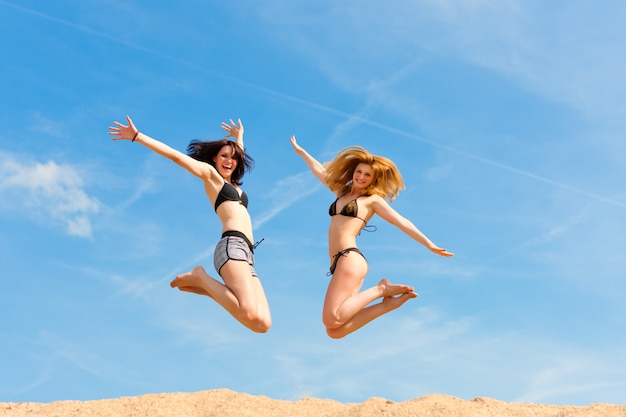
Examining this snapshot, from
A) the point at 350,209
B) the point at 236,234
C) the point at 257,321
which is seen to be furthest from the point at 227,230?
the point at 350,209

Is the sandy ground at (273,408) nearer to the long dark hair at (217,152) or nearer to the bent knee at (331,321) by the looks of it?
the bent knee at (331,321)

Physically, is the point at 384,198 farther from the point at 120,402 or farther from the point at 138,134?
the point at 120,402

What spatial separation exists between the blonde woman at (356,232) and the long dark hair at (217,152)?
131 cm

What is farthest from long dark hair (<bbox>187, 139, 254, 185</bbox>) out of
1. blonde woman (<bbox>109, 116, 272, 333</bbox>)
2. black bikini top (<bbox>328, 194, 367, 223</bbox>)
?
black bikini top (<bbox>328, 194, 367, 223</bbox>)

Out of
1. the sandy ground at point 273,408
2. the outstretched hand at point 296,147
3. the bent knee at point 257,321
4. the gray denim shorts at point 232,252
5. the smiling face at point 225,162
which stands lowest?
the sandy ground at point 273,408

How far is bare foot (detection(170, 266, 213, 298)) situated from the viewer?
1014cm

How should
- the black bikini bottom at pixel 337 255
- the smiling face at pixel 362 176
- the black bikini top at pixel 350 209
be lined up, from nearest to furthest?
the black bikini bottom at pixel 337 255 < the black bikini top at pixel 350 209 < the smiling face at pixel 362 176

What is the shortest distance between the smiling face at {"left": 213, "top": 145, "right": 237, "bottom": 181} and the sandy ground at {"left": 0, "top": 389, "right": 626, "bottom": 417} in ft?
10.3

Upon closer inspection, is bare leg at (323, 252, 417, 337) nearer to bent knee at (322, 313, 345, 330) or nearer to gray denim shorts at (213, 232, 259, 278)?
bent knee at (322, 313, 345, 330)

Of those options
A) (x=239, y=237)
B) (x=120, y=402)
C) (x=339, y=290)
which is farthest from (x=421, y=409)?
(x=120, y=402)

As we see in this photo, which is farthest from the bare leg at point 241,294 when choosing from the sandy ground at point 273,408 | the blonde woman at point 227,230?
the sandy ground at point 273,408

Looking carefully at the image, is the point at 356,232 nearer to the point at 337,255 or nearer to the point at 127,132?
the point at 337,255

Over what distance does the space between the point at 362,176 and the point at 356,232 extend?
0.85 metres

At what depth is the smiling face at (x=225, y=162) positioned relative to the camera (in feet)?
Answer: 35.9
